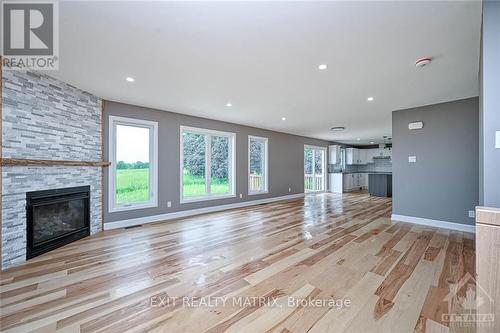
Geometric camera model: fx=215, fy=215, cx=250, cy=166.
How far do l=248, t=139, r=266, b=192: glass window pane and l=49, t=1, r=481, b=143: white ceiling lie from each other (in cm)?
296

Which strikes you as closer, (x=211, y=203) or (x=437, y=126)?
(x=437, y=126)

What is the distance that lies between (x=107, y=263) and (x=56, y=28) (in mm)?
2553

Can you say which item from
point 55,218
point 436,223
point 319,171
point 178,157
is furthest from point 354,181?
point 55,218

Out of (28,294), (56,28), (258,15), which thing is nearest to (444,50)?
(258,15)

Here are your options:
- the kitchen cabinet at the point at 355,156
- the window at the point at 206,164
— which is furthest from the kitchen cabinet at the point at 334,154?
the window at the point at 206,164

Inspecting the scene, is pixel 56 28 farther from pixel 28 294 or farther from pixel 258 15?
pixel 28 294

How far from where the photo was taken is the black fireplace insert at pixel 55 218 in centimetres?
288

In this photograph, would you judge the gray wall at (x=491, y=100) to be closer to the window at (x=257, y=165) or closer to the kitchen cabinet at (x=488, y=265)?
the kitchen cabinet at (x=488, y=265)

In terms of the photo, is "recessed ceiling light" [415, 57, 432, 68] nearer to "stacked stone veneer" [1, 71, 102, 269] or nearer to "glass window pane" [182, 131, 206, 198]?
"glass window pane" [182, 131, 206, 198]

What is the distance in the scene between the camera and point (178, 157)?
201 inches

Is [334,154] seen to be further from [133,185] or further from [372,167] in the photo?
[133,185]

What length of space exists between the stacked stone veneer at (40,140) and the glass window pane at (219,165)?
258cm

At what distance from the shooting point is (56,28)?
6.50 feet

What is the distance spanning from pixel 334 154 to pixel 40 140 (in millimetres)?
9817
